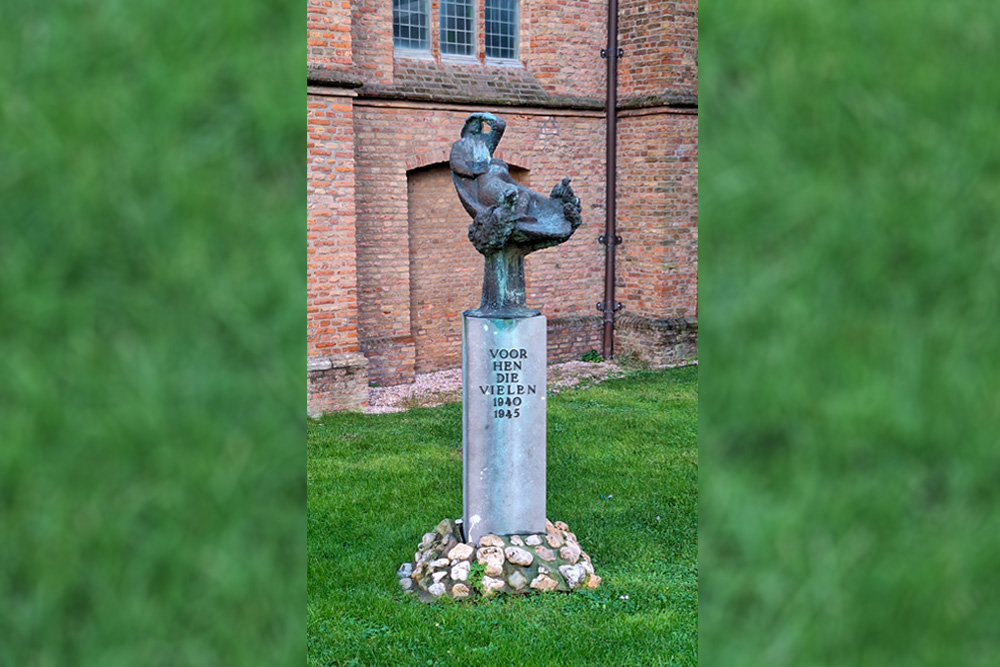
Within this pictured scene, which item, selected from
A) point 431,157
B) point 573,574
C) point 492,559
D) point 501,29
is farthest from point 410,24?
point 573,574

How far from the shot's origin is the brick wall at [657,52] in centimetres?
1179

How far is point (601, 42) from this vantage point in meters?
12.4

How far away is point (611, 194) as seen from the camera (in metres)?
12.6

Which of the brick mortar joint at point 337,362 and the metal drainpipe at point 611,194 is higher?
the metal drainpipe at point 611,194

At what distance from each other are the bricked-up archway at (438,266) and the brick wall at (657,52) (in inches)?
74.5

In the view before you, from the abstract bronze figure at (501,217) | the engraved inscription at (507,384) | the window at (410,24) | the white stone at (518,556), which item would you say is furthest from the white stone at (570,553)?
the window at (410,24)

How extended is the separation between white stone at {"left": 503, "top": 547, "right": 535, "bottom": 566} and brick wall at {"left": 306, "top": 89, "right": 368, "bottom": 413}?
4.69 m

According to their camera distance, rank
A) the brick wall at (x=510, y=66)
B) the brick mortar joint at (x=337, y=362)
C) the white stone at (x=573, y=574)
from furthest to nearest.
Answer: the brick wall at (x=510, y=66) < the brick mortar joint at (x=337, y=362) < the white stone at (x=573, y=574)

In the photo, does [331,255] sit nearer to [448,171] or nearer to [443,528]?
[448,171]

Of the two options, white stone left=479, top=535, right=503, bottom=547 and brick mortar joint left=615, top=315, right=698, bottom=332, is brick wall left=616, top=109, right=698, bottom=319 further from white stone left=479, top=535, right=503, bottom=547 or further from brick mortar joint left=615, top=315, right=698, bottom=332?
white stone left=479, top=535, right=503, bottom=547

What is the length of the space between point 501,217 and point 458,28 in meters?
7.06

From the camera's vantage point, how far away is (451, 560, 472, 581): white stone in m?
5.31

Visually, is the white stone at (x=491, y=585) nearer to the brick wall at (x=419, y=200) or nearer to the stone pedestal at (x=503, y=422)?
the stone pedestal at (x=503, y=422)
